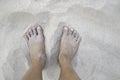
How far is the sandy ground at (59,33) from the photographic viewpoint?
2021 millimetres

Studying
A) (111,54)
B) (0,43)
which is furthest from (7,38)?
(111,54)

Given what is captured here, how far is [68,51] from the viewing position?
80.8 inches

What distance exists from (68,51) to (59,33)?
0.49 feet

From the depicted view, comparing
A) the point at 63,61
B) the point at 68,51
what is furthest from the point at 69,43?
the point at 63,61

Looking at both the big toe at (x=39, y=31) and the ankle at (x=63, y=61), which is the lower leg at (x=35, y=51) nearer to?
the big toe at (x=39, y=31)

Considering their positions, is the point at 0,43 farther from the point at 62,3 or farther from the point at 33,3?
the point at 62,3

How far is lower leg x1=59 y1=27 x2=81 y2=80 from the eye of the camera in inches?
74.6

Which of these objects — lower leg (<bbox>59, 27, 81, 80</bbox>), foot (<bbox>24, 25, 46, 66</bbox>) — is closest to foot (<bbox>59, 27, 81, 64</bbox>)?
lower leg (<bbox>59, 27, 81, 80</bbox>)

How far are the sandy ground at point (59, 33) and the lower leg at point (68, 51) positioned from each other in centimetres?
4

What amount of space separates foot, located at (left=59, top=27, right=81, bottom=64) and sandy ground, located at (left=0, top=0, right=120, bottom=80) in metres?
0.04

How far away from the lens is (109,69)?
2012 mm

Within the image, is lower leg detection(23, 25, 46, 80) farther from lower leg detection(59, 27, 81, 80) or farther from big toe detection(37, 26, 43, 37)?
lower leg detection(59, 27, 81, 80)

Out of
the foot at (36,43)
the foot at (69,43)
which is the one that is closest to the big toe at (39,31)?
the foot at (36,43)

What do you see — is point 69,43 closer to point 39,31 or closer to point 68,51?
point 68,51
